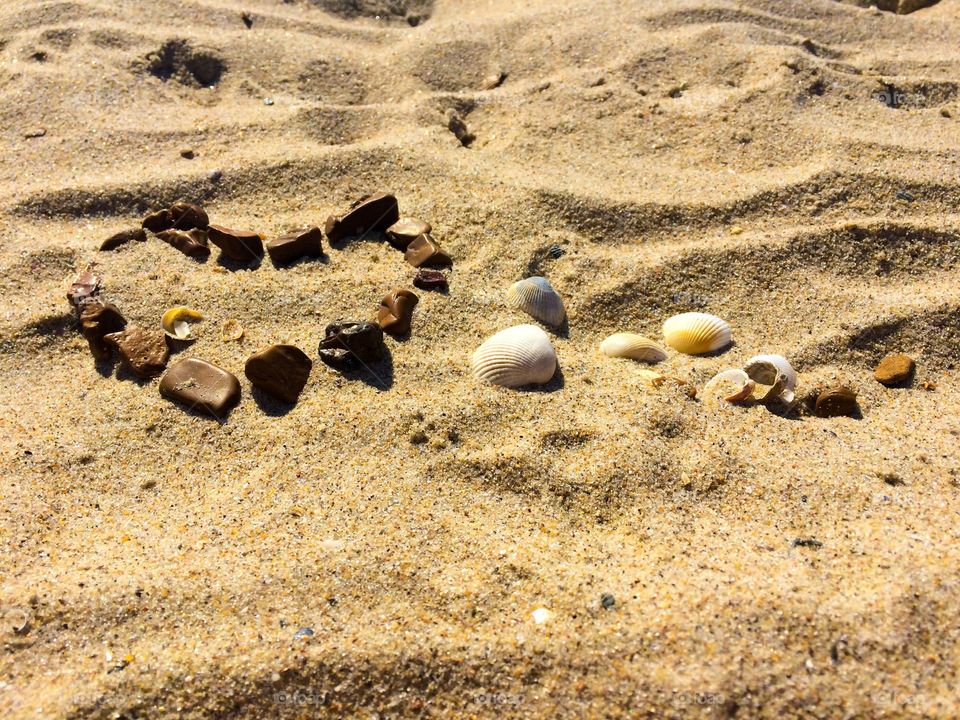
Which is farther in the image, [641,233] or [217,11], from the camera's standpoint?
[217,11]

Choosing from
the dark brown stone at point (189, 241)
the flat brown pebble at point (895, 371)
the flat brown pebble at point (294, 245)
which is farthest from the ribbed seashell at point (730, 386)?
the dark brown stone at point (189, 241)

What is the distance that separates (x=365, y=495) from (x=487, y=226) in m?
1.15

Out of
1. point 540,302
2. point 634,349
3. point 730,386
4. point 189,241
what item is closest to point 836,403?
point 730,386

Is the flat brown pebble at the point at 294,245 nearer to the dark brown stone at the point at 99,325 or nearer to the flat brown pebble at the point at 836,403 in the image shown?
the dark brown stone at the point at 99,325

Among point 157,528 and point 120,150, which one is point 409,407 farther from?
point 120,150

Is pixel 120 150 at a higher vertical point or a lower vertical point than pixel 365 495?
higher

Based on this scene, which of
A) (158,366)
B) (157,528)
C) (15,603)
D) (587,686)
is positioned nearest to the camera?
(587,686)

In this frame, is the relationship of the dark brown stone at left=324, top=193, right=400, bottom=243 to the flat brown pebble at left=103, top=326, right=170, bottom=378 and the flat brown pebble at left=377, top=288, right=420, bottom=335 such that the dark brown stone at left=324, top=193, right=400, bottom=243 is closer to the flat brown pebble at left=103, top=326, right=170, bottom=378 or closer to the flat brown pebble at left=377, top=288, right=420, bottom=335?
the flat brown pebble at left=377, top=288, right=420, bottom=335

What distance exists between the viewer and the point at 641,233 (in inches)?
99.8

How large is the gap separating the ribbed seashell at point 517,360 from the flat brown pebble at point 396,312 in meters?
0.25

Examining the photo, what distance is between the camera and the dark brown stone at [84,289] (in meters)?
2.16

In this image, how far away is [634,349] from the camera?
7.16 ft

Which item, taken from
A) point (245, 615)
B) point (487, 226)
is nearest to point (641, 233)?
point (487, 226)

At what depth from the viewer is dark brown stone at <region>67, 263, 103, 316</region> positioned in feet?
7.08
